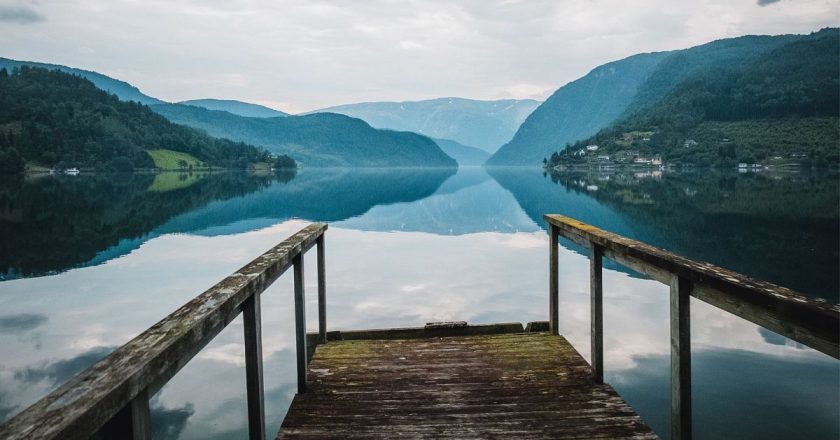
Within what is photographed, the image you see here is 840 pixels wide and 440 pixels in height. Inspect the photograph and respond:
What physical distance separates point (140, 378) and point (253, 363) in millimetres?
1933

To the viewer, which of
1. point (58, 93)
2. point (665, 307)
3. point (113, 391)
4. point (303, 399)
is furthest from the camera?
point (58, 93)

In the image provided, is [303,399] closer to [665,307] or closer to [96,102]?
[665,307]

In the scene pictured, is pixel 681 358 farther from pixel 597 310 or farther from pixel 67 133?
pixel 67 133

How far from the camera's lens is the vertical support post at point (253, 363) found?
13.2ft

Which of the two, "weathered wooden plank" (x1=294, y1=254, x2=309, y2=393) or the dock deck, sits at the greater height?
"weathered wooden plank" (x1=294, y1=254, x2=309, y2=393)

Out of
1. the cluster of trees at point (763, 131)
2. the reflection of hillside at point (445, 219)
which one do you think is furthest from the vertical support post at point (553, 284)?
the cluster of trees at point (763, 131)

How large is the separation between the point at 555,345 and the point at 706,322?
7.95 metres

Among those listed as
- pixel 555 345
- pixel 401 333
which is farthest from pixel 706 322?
pixel 401 333

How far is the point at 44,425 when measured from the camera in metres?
1.70

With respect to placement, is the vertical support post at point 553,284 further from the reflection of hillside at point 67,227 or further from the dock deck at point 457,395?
the reflection of hillside at point 67,227

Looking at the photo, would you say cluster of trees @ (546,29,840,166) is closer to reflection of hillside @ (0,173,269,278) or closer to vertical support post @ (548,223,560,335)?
reflection of hillside @ (0,173,269,278)

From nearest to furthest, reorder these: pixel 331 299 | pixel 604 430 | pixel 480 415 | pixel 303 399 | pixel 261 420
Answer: pixel 261 420 < pixel 604 430 < pixel 480 415 < pixel 303 399 < pixel 331 299

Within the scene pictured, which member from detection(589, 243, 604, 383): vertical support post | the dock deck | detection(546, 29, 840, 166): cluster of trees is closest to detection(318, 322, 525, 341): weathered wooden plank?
the dock deck

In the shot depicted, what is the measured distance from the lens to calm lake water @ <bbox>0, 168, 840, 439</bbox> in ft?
29.6
